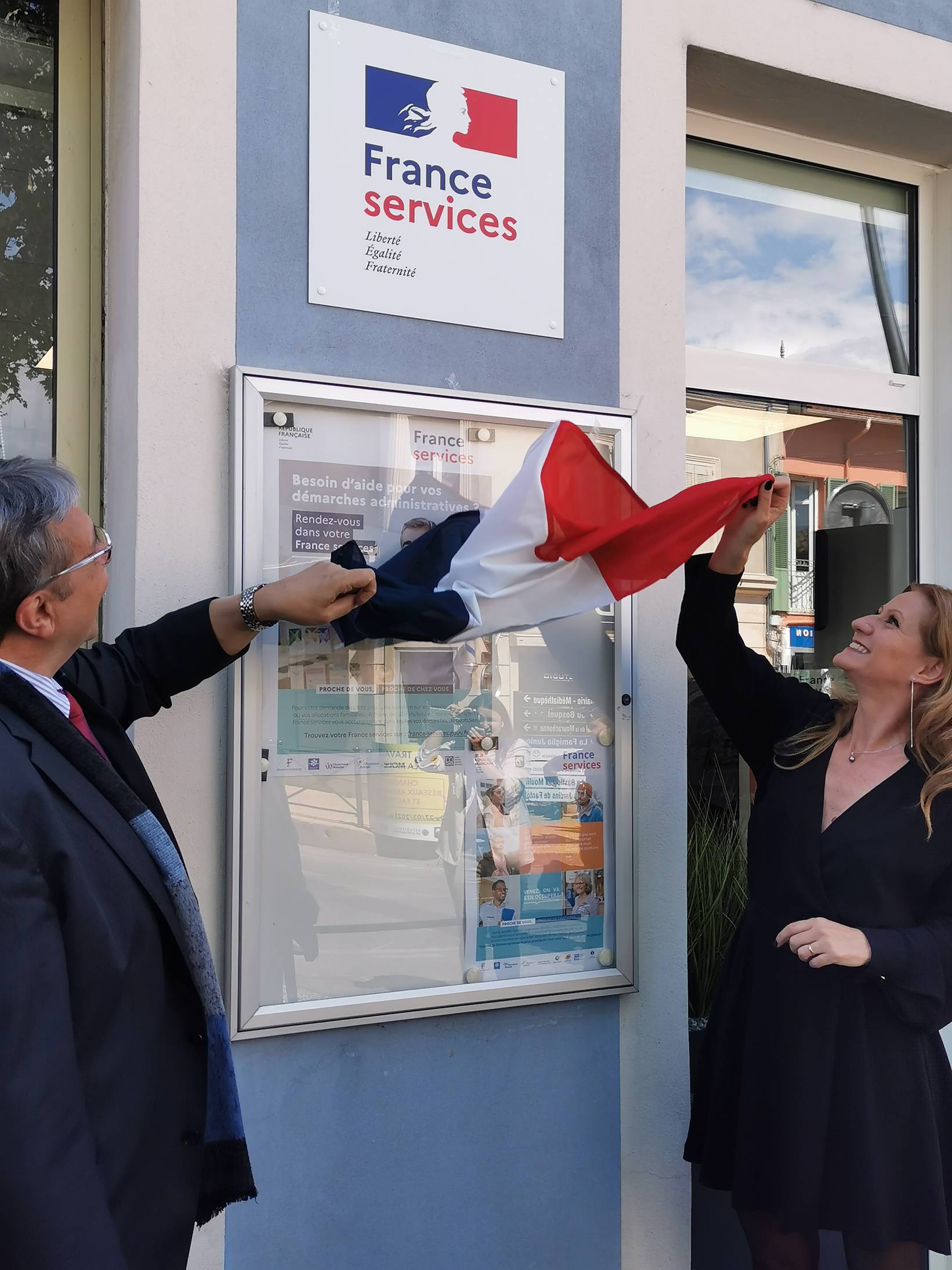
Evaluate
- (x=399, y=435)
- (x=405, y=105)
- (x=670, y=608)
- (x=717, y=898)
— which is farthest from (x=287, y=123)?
(x=717, y=898)

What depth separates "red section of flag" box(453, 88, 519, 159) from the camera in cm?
288

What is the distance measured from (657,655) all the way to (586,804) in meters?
0.47

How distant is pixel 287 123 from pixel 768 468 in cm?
202

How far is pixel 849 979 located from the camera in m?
2.48

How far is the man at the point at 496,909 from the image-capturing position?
2873 millimetres

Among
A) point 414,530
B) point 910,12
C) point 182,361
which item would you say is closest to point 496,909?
point 414,530

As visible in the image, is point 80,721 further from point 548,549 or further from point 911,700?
point 911,700

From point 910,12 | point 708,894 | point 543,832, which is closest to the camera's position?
point 543,832

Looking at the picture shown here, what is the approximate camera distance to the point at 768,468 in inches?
154

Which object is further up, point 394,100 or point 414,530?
point 394,100

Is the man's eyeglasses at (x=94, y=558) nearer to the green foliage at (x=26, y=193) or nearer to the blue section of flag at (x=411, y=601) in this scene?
the blue section of flag at (x=411, y=601)

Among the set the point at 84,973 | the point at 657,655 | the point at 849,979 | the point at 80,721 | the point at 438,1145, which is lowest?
the point at 438,1145

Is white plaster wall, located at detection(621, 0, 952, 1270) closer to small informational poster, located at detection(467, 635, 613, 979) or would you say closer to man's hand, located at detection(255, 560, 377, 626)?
small informational poster, located at detection(467, 635, 613, 979)

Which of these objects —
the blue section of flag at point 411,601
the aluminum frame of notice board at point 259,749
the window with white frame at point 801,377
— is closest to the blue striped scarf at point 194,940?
the aluminum frame of notice board at point 259,749
